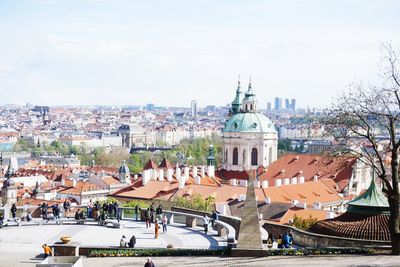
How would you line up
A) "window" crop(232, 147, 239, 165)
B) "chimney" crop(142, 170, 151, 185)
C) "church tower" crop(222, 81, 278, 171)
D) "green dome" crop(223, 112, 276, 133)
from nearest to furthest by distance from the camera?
1. "chimney" crop(142, 170, 151, 185)
2. "church tower" crop(222, 81, 278, 171)
3. "green dome" crop(223, 112, 276, 133)
4. "window" crop(232, 147, 239, 165)

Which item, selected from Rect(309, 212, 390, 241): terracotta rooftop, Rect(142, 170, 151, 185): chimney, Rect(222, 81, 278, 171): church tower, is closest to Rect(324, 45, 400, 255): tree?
Rect(309, 212, 390, 241): terracotta rooftop

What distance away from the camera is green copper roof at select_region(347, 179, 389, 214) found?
81.0 ft

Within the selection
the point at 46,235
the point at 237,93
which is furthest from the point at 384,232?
the point at 237,93

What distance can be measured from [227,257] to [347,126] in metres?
5.40

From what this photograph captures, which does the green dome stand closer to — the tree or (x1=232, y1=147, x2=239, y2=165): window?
(x1=232, y1=147, x2=239, y2=165): window

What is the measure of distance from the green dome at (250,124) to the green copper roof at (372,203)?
5246cm

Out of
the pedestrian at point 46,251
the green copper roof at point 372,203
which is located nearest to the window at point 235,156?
the green copper roof at point 372,203

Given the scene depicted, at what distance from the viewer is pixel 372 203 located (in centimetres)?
2494

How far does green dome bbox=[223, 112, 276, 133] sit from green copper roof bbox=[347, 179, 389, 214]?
2065 inches

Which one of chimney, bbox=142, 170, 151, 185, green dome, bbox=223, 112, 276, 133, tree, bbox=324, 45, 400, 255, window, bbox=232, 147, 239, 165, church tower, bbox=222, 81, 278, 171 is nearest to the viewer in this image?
tree, bbox=324, 45, 400, 255

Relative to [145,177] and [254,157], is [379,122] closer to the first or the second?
[145,177]

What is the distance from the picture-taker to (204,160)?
12331 centimetres

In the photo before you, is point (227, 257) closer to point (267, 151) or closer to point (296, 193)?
point (296, 193)

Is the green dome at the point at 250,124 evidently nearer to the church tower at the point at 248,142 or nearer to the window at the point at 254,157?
the church tower at the point at 248,142
